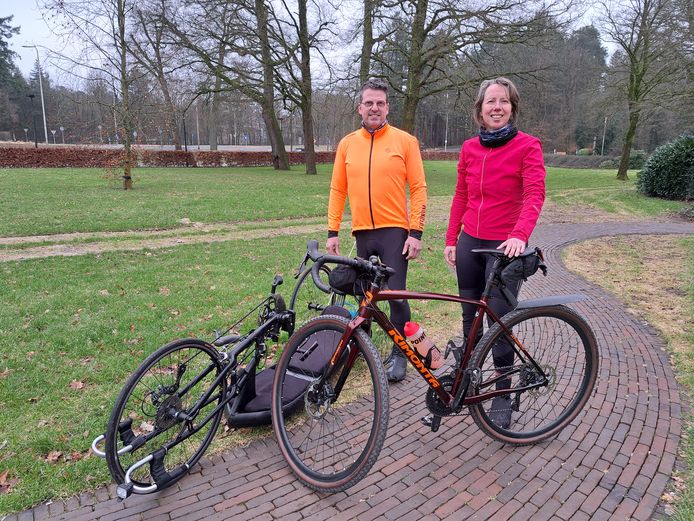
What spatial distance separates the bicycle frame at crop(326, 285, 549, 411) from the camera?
246 cm

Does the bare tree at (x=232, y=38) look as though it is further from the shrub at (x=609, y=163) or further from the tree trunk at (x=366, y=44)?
the shrub at (x=609, y=163)

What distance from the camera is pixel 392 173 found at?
3252 millimetres

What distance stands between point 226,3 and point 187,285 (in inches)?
680

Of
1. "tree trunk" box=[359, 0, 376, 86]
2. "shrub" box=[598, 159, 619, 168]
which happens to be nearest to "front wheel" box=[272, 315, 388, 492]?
"tree trunk" box=[359, 0, 376, 86]

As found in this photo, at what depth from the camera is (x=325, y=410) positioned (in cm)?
262

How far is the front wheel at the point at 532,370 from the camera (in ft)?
9.00

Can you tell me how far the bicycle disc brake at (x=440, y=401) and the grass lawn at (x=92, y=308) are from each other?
191 centimetres

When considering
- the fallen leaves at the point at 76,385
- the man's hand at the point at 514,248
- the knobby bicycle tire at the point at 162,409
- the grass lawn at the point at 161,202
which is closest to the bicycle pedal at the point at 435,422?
the man's hand at the point at 514,248

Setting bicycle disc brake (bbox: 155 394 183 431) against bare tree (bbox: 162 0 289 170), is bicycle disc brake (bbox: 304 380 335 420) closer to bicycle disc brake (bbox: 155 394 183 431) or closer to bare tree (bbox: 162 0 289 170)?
bicycle disc brake (bbox: 155 394 183 431)

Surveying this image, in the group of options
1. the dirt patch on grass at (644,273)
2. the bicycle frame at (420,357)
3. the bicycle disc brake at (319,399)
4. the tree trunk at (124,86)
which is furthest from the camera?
the tree trunk at (124,86)

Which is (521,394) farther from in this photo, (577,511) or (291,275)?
(291,275)

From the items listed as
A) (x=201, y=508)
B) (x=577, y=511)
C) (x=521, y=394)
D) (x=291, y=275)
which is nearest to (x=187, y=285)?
(x=291, y=275)

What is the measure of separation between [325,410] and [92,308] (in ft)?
12.4

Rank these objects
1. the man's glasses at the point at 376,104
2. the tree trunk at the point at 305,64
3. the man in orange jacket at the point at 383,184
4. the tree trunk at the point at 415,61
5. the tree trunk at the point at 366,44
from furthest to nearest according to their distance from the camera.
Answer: the tree trunk at the point at 305,64 < the tree trunk at the point at 366,44 < the tree trunk at the point at 415,61 < the man in orange jacket at the point at 383,184 < the man's glasses at the point at 376,104
